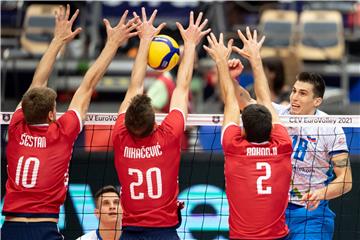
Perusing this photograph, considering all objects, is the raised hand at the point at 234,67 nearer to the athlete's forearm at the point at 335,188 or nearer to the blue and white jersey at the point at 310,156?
the blue and white jersey at the point at 310,156

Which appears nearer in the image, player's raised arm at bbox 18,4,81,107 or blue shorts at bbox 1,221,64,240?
blue shorts at bbox 1,221,64,240

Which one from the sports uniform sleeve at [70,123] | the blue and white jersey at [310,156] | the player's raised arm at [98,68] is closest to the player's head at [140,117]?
the sports uniform sleeve at [70,123]

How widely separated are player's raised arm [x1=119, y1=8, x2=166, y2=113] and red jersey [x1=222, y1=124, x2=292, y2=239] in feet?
3.54

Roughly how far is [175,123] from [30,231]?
5.46 feet

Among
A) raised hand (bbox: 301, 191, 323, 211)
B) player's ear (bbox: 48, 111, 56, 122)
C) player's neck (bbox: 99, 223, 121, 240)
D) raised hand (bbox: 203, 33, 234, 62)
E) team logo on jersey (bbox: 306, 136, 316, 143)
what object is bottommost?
player's neck (bbox: 99, 223, 121, 240)

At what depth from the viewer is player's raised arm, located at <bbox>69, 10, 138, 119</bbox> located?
1077 centimetres

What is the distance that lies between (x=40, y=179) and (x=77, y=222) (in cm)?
290

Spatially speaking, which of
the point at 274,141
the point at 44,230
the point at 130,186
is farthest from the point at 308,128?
the point at 44,230

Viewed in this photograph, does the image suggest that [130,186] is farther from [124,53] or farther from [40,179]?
[124,53]

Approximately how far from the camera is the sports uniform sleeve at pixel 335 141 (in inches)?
445

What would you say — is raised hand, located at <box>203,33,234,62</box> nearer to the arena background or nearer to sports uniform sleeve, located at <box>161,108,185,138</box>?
sports uniform sleeve, located at <box>161,108,185,138</box>

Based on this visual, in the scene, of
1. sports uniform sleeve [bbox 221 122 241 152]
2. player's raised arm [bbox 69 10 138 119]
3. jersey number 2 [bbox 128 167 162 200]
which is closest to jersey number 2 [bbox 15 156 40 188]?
player's raised arm [bbox 69 10 138 119]

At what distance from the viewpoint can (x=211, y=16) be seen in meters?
20.8

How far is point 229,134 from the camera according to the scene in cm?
1028
